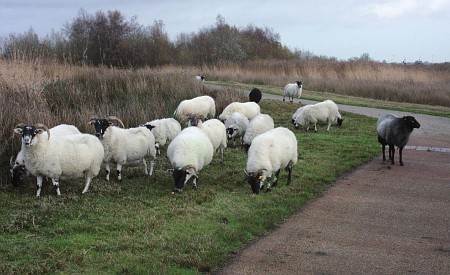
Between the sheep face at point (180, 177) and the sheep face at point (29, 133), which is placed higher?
the sheep face at point (29, 133)

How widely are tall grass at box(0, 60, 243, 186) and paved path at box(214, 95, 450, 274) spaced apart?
5637 millimetres

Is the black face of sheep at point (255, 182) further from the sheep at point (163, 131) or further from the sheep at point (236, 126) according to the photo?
the sheep at point (236, 126)

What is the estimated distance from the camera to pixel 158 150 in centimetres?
1295

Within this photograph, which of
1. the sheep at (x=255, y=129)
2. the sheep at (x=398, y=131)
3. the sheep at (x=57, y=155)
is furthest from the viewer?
the sheep at (x=255, y=129)

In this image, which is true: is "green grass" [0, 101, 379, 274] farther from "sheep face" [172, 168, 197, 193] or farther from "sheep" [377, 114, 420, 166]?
"sheep" [377, 114, 420, 166]

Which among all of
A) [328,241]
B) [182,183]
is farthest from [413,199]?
[182,183]

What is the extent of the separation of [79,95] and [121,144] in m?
5.68

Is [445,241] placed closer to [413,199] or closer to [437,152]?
[413,199]

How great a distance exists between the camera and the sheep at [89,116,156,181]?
997 centimetres

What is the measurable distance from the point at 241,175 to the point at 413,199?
141 inches

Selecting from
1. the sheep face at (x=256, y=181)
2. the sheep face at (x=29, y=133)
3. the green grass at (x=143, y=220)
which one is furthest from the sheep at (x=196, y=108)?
the sheep face at (x=29, y=133)

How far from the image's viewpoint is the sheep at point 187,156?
367 inches

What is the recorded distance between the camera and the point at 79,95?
15.1m

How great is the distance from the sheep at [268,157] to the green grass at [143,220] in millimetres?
290
